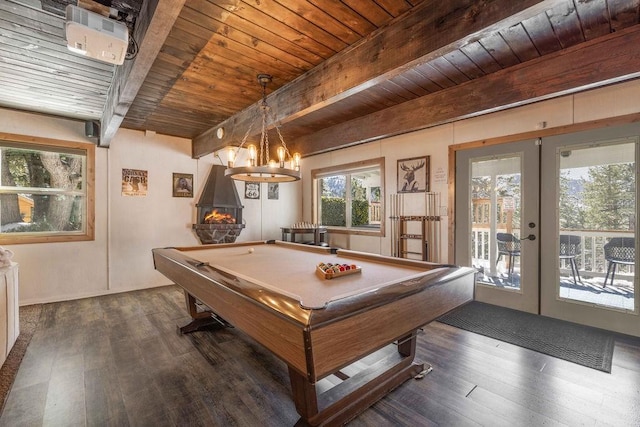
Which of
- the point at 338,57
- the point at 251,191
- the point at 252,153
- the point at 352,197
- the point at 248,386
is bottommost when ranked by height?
the point at 248,386

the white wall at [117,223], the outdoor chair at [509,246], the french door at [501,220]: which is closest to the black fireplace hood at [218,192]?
the white wall at [117,223]

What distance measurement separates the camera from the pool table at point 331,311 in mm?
1157

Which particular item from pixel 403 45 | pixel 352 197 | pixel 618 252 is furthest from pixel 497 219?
pixel 403 45

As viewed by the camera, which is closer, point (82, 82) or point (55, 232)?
point (82, 82)

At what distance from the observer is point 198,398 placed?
197 cm

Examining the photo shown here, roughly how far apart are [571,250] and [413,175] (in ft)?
6.88

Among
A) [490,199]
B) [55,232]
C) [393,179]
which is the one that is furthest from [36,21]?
[490,199]

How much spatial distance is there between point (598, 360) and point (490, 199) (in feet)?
6.51

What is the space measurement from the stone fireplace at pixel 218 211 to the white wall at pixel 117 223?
17 centimetres

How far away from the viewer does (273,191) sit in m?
6.34

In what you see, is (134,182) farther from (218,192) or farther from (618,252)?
(618,252)

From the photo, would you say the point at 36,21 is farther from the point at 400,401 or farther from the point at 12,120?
the point at 400,401

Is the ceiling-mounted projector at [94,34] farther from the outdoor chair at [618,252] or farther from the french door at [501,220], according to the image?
the outdoor chair at [618,252]

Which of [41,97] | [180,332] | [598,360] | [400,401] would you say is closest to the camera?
[400,401]
